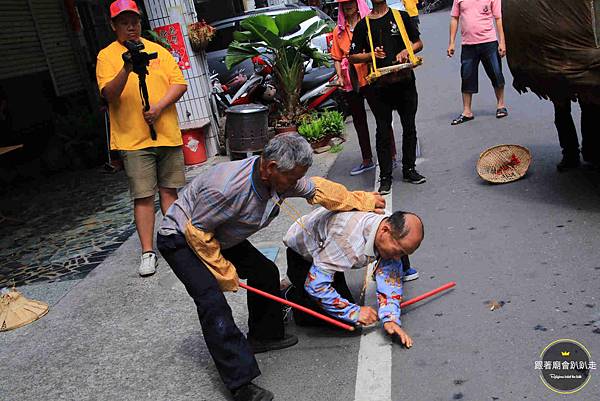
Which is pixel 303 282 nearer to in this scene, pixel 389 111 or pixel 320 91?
pixel 389 111

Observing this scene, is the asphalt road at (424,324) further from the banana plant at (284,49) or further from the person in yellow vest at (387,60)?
the banana plant at (284,49)

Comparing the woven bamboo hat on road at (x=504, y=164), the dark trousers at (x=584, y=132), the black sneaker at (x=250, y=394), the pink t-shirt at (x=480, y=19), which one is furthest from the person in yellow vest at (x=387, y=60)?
the black sneaker at (x=250, y=394)

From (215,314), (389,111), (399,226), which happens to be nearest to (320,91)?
(389,111)

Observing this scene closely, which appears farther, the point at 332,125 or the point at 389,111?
the point at 332,125

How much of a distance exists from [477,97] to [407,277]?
230 inches

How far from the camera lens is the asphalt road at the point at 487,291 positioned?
9.52 ft

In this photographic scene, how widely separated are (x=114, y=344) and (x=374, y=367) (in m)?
1.73

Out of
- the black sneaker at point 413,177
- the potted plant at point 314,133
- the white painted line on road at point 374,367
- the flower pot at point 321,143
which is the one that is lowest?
the white painted line on road at point 374,367

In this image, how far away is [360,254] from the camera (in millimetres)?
3244

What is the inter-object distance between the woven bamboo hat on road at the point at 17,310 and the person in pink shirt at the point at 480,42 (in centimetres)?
535

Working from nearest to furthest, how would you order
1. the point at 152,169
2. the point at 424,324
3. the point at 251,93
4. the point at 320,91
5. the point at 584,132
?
the point at 424,324 < the point at 152,169 < the point at 584,132 < the point at 251,93 < the point at 320,91

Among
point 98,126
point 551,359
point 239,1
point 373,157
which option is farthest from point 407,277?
point 239,1

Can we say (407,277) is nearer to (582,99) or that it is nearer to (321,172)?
(582,99)

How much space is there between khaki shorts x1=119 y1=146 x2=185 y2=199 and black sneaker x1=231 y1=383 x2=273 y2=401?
7.63 feet
